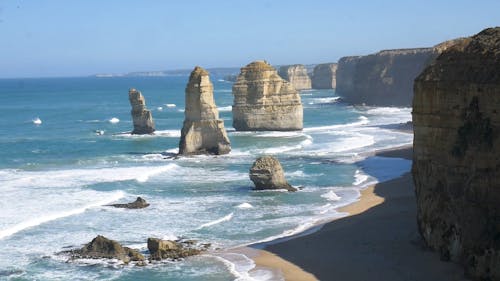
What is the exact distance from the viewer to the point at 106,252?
86.0 ft

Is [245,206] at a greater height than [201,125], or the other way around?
[201,125]

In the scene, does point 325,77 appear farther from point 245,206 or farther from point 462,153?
point 462,153

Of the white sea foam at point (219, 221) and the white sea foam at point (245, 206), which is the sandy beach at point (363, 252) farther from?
the white sea foam at point (245, 206)

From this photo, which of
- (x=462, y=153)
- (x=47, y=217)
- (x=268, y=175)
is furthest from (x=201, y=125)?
(x=462, y=153)

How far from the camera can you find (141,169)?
48.1 metres

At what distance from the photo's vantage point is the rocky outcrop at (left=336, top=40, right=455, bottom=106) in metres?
109

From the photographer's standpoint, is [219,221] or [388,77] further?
[388,77]


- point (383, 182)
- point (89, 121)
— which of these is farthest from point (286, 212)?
point (89, 121)

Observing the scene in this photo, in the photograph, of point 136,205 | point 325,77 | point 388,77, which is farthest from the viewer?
point 325,77

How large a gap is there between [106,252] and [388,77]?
299 ft

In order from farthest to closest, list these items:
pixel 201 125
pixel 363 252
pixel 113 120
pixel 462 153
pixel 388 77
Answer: pixel 388 77
pixel 113 120
pixel 201 125
pixel 363 252
pixel 462 153

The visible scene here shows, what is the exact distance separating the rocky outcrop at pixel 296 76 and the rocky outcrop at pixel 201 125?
12113 centimetres

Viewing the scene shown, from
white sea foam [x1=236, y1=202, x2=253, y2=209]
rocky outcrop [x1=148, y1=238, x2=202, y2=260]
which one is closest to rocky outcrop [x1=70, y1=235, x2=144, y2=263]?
rocky outcrop [x1=148, y1=238, x2=202, y2=260]

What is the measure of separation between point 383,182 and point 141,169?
1548cm
